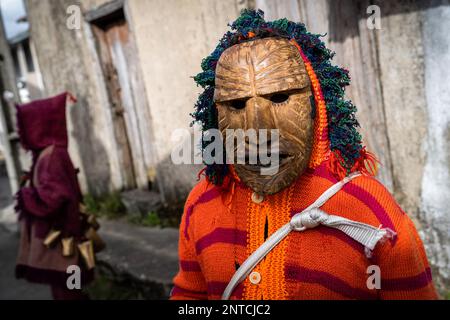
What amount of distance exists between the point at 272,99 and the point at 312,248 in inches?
20.7

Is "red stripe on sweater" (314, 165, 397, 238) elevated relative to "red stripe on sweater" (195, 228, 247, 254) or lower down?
elevated

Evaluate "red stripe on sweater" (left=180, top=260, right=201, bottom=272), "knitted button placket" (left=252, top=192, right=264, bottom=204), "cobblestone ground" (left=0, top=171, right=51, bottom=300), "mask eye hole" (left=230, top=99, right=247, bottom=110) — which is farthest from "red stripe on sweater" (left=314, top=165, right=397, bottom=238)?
"cobblestone ground" (left=0, top=171, right=51, bottom=300)

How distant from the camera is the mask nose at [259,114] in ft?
4.43

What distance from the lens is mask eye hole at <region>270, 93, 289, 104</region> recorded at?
4.62ft

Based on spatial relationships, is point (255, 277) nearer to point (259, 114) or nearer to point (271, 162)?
point (271, 162)

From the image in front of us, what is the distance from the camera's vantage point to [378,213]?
141 cm

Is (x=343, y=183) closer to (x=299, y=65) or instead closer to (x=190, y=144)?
(x=299, y=65)

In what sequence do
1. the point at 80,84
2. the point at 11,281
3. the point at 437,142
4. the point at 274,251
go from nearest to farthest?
the point at 274,251, the point at 437,142, the point at 11,281, the point at 80,84

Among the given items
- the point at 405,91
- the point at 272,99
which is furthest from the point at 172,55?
the point at 272,99

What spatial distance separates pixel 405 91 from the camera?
9.73 feet

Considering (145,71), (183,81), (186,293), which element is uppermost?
(145,71)

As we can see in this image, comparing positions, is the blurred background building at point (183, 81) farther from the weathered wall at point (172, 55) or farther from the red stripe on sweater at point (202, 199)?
the red stripe on sweater at point (202, 199)

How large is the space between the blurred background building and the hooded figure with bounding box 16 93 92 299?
1230 millimetres

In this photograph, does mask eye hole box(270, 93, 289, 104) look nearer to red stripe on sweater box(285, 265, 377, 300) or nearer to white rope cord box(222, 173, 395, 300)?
white rope cord box(222, 173, 395, 300)
